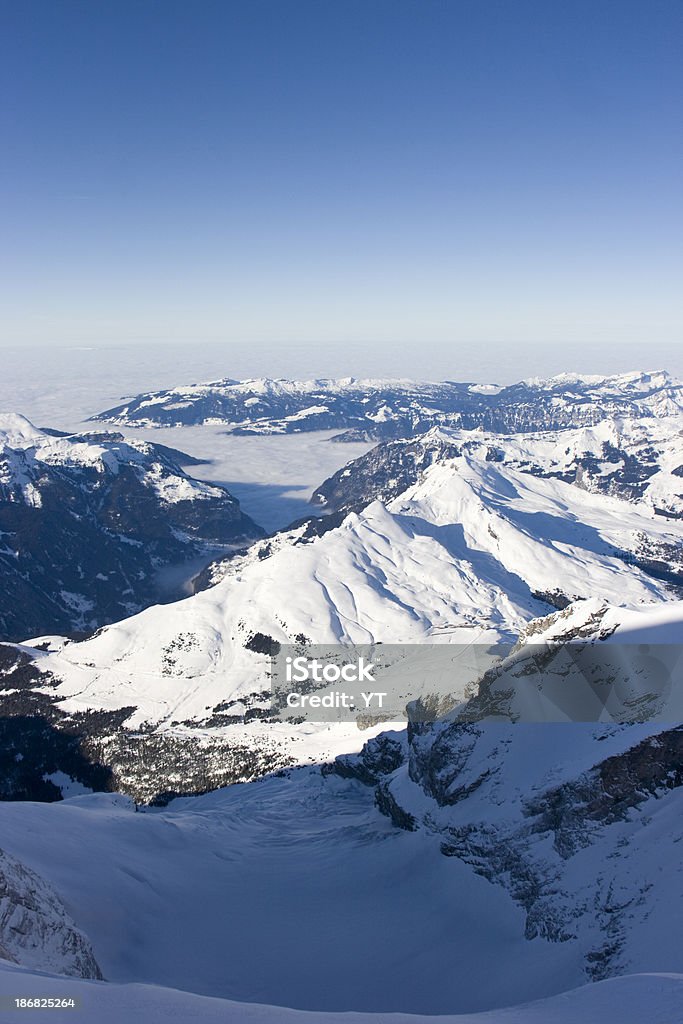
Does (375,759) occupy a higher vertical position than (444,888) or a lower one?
lower

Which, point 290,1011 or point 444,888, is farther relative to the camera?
point 444,888

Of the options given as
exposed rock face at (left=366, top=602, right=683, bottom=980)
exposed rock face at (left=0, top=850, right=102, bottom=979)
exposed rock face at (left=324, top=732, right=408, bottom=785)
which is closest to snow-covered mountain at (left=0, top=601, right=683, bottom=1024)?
exposed rock face at (left=366, top=602, right=683, bottom=980)

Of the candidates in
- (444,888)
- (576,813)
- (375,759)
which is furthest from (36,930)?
(375,759)

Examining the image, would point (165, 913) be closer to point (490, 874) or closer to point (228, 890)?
point (228, 890)

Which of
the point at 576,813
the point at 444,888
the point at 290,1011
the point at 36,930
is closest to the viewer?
the point at 290,1011

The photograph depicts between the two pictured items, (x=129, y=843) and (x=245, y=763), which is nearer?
(x=129, y=843)

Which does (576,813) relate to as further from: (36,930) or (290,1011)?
(36,930)

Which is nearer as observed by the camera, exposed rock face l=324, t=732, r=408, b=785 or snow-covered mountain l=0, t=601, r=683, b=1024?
snow-covered mountain l=0, t=601, r=683, b=1024

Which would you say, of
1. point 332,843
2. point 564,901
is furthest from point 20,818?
point 564,901

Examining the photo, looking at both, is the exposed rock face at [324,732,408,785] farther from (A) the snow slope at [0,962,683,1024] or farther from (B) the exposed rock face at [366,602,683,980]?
(A) the snow slope at [0,962,683,1024]
